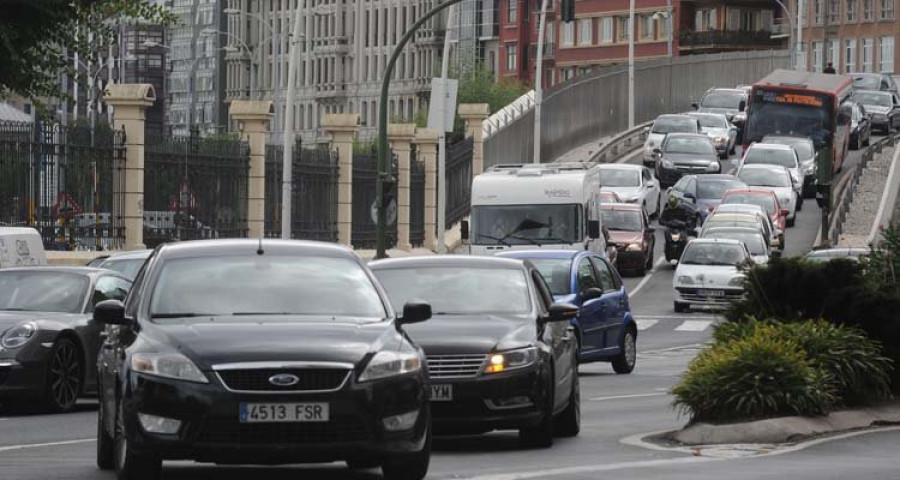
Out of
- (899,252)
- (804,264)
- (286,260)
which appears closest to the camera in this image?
(286,260)

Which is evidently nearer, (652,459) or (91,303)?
(652,459)

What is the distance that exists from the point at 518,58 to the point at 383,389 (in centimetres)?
15042

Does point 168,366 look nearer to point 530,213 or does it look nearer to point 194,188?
point 194,188

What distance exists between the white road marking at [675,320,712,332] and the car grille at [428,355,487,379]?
2685 centimetres

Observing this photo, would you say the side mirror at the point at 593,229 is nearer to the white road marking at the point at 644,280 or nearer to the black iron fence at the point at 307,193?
the black iron fence at the point at 307,193

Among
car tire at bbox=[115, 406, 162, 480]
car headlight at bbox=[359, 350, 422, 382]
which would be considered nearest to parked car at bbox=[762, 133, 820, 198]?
car headlight at bbox=[359, 350, 422, 382]

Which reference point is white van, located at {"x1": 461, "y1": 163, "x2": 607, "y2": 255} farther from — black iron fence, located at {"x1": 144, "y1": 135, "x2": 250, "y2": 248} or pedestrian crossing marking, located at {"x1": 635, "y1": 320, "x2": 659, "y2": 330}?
black iron fence, located at {"x1": 144, "y1": 135, "x2": 250, "y2": 248}

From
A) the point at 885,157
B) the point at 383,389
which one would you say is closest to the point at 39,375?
the point at 383,389

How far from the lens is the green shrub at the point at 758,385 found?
698 inches

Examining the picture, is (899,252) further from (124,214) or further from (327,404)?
(124,214)

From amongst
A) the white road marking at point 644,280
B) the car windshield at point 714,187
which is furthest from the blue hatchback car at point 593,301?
the car windshield at point 714,187

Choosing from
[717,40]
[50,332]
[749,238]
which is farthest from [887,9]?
[50,332]

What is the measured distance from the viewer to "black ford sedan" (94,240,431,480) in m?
12.8

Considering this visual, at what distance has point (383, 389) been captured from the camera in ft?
43.0
